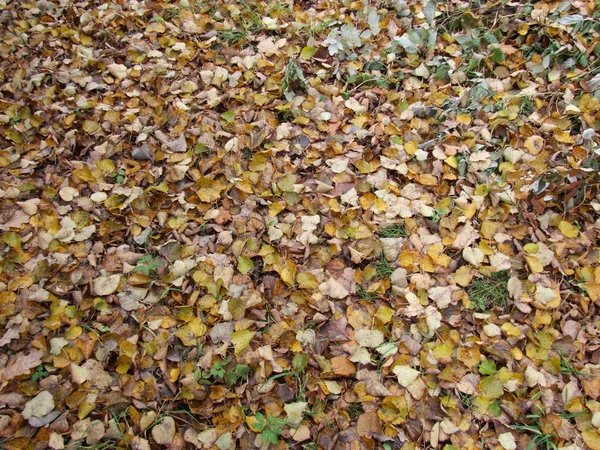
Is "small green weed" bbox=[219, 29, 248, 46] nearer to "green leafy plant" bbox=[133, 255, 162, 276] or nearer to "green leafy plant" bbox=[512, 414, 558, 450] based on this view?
"green leafy plant" bbox=[133, 255, 162, 276]

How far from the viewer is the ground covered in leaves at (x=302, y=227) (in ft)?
5.45

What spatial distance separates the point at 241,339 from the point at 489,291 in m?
1.02

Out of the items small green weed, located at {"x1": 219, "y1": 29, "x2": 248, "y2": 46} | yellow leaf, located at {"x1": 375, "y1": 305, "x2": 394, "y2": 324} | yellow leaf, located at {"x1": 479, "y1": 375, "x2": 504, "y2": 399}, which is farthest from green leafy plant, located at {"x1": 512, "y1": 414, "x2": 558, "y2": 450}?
small green weed, located at {"x1": 219, "y1": 29, "x2": 248, "y2": 46}

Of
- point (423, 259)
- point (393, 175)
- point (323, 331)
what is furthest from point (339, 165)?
point (323, 331)

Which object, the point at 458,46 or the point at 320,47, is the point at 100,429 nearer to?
the point at 320,47

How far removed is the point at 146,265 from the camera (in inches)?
78.0

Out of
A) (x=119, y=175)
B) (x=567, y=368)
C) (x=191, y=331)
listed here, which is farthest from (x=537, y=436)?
(x=119, y=175)

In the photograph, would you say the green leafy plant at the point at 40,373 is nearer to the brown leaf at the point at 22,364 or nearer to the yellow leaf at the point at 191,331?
the brown leaf at the point at 22,364

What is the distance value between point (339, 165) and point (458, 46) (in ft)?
3.77

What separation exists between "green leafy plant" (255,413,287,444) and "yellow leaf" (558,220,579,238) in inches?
55.5

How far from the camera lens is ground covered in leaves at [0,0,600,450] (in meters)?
1.66

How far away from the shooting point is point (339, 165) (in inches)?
89.7

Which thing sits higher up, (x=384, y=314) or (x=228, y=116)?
(x=228, y=116)

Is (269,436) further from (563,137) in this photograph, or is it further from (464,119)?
(563,137)
